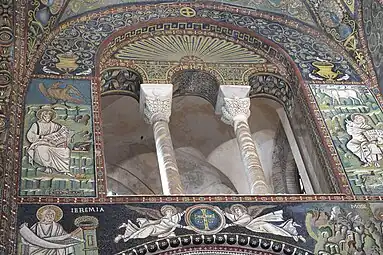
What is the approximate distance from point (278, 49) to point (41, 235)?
480cm

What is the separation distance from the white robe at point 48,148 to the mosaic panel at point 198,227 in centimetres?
75

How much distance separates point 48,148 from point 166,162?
1391mm

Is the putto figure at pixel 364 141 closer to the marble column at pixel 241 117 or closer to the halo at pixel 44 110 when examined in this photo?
the marble column at pixel 241 117

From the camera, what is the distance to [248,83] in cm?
1154

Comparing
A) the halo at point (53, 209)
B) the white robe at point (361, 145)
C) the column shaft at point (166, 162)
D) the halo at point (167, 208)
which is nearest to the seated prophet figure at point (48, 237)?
the halo at point (53, 209)

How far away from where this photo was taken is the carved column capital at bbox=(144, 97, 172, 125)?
10.8 m

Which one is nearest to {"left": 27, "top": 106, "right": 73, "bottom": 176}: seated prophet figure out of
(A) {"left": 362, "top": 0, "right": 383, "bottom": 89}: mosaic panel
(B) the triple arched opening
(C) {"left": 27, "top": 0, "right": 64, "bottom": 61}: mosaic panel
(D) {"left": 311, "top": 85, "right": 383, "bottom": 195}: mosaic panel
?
(C) {"left": 27, "top": 0, "right": 64, "bottom": 61}: mosaic panel

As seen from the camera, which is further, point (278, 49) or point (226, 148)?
point (226, 148)

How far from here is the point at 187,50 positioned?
11.9 meters

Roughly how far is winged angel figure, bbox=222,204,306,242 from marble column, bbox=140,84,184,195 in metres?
1.11

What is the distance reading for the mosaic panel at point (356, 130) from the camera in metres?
9.98

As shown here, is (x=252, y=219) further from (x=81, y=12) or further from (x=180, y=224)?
(x=81, y=12)

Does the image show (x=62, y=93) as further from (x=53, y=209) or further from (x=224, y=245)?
(x=224, y=245)

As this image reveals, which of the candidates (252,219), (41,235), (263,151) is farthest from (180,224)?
(263,151)
